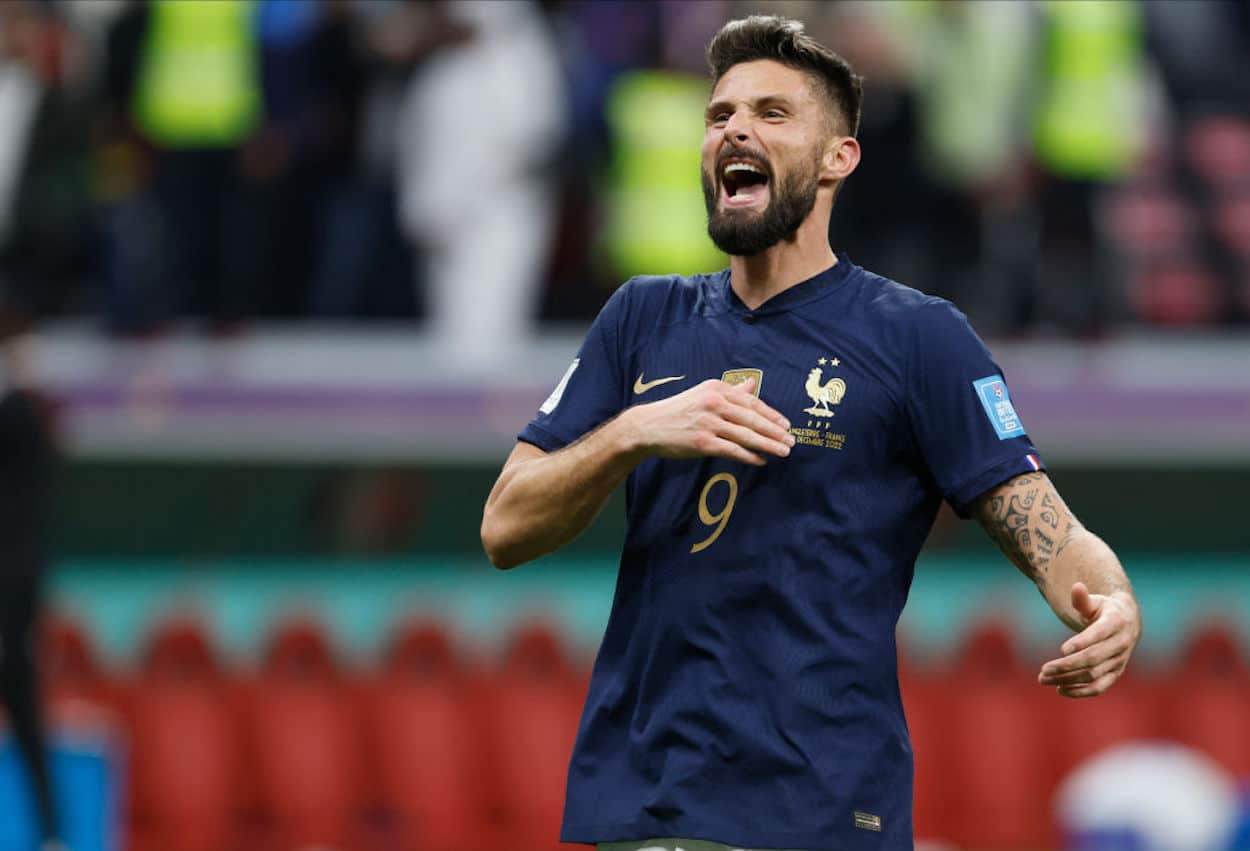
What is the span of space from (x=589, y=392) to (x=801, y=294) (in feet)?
1.20

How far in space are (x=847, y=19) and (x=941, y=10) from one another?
1.94 ft

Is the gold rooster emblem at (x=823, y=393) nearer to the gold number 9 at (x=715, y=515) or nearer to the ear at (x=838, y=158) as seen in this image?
the gold number 9 at (x=715, y=515)

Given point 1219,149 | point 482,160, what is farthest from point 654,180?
point 1219,149

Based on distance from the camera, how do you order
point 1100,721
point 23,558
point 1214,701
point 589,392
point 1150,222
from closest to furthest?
1. point 589,392
2. point 23,558
3. point 1100,721
4. point 1214,701
5. point 1150,222

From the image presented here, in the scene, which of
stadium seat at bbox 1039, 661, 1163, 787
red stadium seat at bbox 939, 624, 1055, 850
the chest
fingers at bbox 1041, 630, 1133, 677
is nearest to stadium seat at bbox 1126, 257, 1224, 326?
stadium seat at bbox 1039, 661, 1163, 787

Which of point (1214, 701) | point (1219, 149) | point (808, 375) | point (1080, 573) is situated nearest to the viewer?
point (1080, 573)

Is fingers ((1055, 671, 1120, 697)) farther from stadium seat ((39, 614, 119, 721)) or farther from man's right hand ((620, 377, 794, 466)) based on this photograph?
stadium seat ((39, 614, 119, 721))

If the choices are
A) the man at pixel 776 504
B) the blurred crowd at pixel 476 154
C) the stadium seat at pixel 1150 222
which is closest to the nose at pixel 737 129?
the man at pixel 776 504

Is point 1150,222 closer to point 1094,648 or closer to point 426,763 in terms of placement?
point 426,763

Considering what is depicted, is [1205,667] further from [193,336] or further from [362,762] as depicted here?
[193,336]

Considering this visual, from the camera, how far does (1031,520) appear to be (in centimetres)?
325

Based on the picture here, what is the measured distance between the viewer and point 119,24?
1033cm

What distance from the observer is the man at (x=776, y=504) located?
10.4 feet

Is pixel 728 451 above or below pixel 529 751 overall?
above
